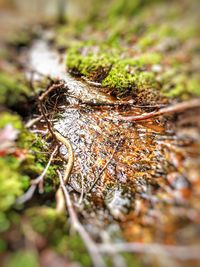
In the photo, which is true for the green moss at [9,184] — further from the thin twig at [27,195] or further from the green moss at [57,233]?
the green moss at [57,233]

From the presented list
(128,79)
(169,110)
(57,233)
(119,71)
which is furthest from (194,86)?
(57,233)

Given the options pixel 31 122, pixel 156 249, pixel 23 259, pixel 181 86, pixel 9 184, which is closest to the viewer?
pixel 23 259

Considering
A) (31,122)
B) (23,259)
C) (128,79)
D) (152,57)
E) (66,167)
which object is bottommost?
(23,259)

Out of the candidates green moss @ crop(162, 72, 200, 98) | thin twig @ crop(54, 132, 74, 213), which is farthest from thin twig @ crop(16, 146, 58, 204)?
green moss @ crop(162, 72, 200, 98)

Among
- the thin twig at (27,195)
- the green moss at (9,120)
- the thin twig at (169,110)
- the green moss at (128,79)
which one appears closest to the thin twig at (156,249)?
the thin twig at (27,195)

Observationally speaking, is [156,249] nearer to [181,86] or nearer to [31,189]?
[31,189]

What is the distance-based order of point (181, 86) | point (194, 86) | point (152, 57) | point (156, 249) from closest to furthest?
1. point (156, 249)
2. point (194, 86)
3. point (181, 86)
4. point (152, 57)
